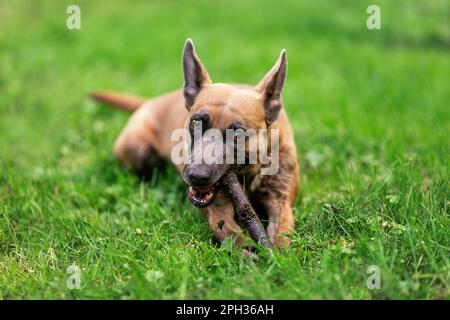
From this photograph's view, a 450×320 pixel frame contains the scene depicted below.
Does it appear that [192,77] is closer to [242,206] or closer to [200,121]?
[200,121]

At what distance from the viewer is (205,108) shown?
3.60 meters

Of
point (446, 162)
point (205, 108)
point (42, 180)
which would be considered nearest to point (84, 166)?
point (42, 180)

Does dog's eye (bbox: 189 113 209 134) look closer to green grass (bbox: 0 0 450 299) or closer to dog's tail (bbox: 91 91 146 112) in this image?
green grass (bbox: 0 0 450 299)

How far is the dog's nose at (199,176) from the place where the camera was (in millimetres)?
3365

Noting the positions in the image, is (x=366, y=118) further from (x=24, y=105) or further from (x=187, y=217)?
(x=24, y=105)

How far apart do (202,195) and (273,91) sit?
0.82 meters

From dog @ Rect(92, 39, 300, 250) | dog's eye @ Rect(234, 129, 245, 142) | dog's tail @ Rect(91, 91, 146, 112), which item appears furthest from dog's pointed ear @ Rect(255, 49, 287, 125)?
dog's tail @ Rect(91, 91, 146, 112)

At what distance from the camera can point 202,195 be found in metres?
3.58

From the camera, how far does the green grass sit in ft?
10.5

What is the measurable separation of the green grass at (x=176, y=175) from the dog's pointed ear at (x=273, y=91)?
0.69m

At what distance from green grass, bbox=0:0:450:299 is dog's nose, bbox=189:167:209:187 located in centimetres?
40

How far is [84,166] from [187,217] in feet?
5.61

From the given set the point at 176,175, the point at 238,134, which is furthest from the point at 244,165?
the point at 176,175

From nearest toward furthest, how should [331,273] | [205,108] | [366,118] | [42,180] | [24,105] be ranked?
[331,273] < [205,108] < [42,180] < [366,118] < [24,105]
